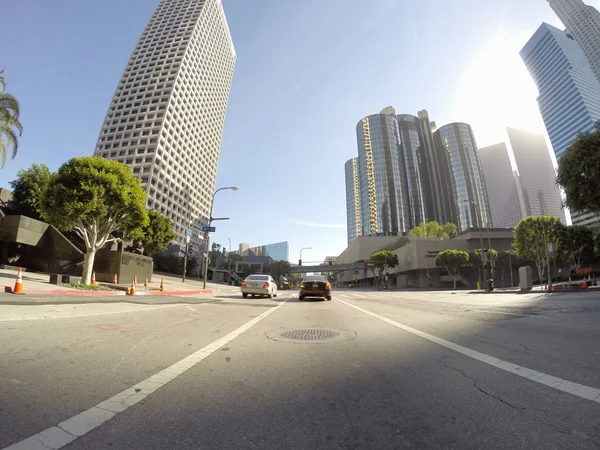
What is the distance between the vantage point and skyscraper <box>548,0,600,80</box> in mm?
99625

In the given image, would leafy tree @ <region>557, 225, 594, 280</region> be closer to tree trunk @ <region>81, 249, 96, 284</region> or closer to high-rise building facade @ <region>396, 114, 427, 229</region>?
tree trunk @ <region>81, 249, 96, 284</region>

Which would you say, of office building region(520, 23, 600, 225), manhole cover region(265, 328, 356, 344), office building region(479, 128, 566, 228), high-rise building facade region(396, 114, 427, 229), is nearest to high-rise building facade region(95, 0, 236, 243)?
manhole cover region(265, 328, 356, 344)

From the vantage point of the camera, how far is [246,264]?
118m

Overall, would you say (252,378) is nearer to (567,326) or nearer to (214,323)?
(214,323)

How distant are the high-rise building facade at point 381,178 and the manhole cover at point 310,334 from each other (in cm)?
13396

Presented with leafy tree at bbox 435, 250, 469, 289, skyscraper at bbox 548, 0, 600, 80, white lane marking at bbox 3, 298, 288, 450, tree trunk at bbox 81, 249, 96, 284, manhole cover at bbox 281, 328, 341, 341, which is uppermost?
skyscraper at bbox 548, 0, 600, 80

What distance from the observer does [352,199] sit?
575 feet

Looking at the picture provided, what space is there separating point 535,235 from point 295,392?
5205 cm

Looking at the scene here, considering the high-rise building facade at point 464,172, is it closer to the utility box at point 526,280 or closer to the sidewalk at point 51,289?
the utility box at point 526,280

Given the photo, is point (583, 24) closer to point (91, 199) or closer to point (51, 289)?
point (91, 199)

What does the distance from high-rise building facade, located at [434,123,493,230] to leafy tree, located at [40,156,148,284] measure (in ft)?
407

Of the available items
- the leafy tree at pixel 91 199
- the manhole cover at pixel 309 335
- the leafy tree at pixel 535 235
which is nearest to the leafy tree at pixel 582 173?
the manhole cover at pixel 309 335

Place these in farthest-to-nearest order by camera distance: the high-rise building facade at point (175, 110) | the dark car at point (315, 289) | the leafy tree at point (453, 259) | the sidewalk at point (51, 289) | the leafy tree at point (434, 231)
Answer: the leafy tree at point (434, 231) < the high-rise building facade at point (175, 110) < the leafy tree at point (453, 259) < the dark car at point (315, 289) < the sidewalk at point (51, 289)

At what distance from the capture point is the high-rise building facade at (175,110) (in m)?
90.0
